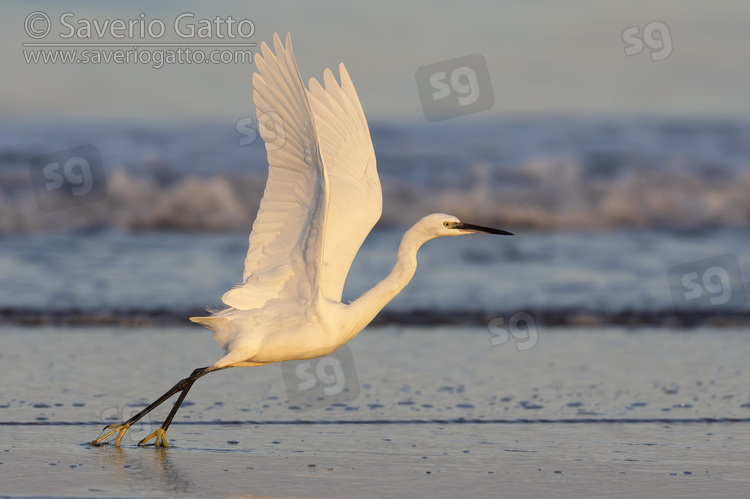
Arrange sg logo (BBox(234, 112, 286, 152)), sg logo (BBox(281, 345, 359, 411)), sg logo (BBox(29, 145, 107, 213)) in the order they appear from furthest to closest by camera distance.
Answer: sg logo (BBox(29, 145, 107, 213)) → sg logo (BBox(281, 345, 359, 411)) → sg logo (BBox(234, 112, 286, 152))

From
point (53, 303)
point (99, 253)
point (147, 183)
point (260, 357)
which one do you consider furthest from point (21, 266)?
point (260, 357)

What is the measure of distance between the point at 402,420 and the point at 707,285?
23.0ft

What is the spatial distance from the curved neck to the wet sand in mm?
793

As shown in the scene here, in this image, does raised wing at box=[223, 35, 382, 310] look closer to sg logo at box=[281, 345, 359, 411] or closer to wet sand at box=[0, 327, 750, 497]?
wet sand at box=[0, 327, 750, 497]

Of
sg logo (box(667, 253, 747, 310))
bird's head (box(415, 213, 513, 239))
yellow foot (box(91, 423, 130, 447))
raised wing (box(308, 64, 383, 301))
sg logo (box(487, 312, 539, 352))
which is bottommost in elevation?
sg logo (box(667, 253, 747, 310))

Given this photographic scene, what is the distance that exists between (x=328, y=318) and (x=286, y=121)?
125 centimetres

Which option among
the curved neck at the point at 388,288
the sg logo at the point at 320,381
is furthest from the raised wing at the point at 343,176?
the sg logo at the point at 320,381

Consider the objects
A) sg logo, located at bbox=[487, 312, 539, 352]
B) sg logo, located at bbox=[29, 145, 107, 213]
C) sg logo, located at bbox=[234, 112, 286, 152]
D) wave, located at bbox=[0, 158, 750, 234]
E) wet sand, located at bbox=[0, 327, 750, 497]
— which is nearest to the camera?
wet sand, located at bbox=[0, 327, 750, 497]

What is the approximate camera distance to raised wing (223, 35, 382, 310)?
5.84 meters

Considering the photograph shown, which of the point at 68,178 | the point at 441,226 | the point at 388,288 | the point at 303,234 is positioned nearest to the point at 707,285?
the point at 441,226

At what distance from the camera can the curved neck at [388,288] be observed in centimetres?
643

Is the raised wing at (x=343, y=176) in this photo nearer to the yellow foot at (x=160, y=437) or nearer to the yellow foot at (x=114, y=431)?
the yellow foot at (x=160, y=437)

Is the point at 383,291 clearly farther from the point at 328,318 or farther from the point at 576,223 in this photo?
the point at 576,223

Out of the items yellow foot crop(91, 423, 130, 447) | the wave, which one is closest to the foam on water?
the wave
